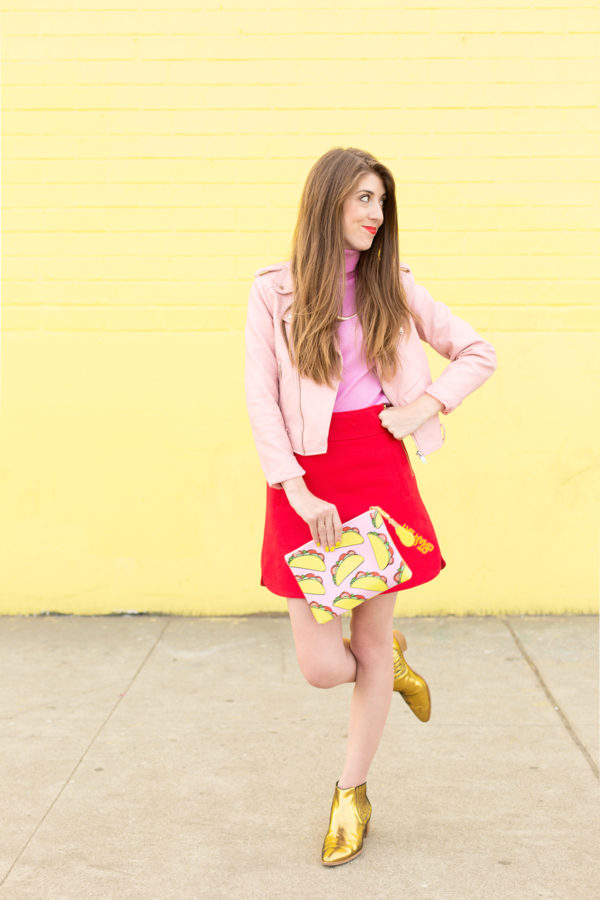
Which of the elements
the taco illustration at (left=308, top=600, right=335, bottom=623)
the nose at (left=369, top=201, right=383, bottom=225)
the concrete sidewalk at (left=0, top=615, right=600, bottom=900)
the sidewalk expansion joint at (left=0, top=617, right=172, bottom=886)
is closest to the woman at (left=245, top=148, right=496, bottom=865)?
the nose at (left=369, top=201, right=383, bottom=225)

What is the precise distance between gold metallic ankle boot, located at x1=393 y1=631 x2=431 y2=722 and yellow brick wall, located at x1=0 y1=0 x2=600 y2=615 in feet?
6.32

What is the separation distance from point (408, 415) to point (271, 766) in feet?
4.68

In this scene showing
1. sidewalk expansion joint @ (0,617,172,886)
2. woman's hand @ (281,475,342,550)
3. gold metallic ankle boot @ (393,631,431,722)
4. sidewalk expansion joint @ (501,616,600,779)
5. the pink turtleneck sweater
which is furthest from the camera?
sidewalk expansion joint @ (501,616,600,779)

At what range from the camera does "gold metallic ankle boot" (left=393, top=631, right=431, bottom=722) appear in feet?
11.2

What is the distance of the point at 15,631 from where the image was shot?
5281mm

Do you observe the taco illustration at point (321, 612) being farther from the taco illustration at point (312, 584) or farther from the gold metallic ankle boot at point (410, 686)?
the gold metallic ankle boot at point (410, 686)

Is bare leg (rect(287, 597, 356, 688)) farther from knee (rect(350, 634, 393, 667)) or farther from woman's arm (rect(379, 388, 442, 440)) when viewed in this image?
woman's arm (rect(379, 388, 442, 440))

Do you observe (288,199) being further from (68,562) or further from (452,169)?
(68,562)

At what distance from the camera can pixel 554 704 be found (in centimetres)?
426

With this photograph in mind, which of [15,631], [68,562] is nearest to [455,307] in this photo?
[68,562]

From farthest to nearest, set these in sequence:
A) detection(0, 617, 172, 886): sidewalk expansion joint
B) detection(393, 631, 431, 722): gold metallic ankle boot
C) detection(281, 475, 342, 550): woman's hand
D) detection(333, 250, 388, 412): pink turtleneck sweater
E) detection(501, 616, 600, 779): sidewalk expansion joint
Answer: detection(501, 616, 600, 779): sidewalk expansion joint, detection(393, 631, 431, 722): gold metallic ankle boot, detection(0, 617, 172, 886): sidewalk expansion joint, detection(333, 250, 388, 412): pink turtleneck sweater, detection(281, 475, 342, 550): woman's hand

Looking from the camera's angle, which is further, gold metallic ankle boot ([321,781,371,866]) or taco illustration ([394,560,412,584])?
gold metallic ankle boot ([321,781,371,866])

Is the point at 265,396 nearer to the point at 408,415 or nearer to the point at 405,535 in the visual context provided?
the point at 408,415

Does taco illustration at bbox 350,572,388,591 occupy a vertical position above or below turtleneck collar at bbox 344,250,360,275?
below
